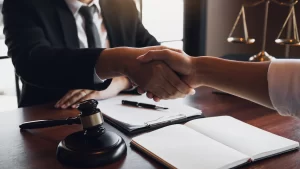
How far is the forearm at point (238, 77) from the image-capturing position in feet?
2.72

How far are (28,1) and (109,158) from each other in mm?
851

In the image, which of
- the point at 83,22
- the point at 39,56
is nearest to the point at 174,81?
the point at 39,56

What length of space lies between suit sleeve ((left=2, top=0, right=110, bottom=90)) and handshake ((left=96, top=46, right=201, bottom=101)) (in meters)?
0.05

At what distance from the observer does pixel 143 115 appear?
3.19 feet

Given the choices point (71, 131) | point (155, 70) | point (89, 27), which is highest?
point (89, 27)

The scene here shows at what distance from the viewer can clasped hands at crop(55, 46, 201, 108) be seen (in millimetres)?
1024

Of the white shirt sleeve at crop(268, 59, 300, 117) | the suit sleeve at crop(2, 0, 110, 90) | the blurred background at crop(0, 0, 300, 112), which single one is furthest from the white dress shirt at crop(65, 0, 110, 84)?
the white shirt sleeve at crop(268, 59, 300, 117)

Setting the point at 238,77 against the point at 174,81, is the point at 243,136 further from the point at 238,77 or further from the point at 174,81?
the point at 174,81

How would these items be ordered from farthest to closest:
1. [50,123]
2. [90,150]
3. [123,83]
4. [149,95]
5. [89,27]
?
[89,27] → [123,83] → [149,95] → [50,123] → [90,150]

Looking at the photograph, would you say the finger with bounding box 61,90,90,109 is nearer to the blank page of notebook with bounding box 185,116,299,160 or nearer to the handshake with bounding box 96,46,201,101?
the handshake with bounding box 96,46,201,101

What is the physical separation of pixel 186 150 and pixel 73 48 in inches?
23.8

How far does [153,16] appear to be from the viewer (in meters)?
2.34

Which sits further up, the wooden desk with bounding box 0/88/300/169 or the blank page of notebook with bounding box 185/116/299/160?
the blank page of notebook with bounding box 185/116/299/160

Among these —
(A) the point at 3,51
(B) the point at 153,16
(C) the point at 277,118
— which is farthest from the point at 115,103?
(B) the point at 153,16
